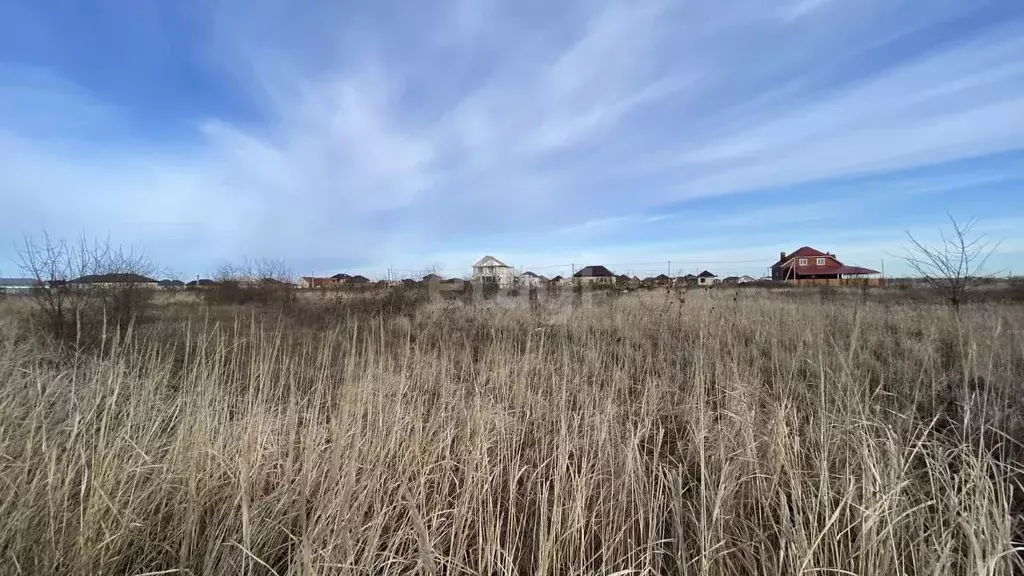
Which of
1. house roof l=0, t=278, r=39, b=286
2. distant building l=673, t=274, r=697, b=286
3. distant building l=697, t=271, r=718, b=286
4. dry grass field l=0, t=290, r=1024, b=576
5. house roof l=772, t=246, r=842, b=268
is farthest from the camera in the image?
house roof l=772, t=246, r=842, b=268

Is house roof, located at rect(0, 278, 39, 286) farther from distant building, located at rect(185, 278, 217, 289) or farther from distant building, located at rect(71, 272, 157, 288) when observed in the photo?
distant building, located at rect(185, 278, 217, 289)

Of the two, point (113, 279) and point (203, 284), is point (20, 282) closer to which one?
point (113, 279)

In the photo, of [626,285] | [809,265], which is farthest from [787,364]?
[809,265]

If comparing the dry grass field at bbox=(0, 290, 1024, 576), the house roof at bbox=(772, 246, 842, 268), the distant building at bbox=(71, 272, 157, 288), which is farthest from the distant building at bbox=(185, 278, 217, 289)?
the house roof at bbox=(772, 246, 842, 268)

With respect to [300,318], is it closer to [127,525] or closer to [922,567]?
[127,525]

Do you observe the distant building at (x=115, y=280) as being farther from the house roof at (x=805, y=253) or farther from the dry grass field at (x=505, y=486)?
the house roof at (x=805, y=253)

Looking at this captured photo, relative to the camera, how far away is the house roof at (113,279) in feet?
24.0

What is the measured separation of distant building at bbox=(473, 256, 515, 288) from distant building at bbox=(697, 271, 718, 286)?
7881 millimetres

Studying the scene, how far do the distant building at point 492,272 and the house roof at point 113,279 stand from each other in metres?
10.2

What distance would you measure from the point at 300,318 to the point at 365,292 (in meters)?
3.14

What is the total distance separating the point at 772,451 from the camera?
2160 millimetres

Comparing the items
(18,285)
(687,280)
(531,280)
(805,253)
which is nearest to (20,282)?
(18,285)

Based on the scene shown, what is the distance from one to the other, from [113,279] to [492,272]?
1292cm

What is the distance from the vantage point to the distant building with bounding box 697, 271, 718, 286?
16.6 meters
